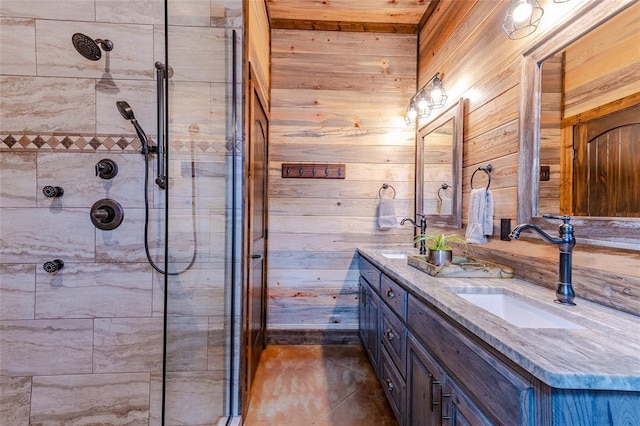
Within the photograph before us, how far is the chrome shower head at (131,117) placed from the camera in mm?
1418

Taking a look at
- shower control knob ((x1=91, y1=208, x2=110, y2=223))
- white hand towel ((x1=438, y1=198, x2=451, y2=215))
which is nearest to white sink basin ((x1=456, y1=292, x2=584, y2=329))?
white hand towel ((x1=438, y1=198, x2=451, y2=215))

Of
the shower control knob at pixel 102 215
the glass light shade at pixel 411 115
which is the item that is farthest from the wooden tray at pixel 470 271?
the shower control knob at pixel 102 215

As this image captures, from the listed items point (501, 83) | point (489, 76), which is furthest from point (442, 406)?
point (489, 76)

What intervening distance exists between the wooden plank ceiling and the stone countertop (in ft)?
7.49

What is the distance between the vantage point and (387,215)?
95.4 inches

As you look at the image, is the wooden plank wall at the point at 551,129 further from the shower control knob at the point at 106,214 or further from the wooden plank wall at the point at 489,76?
the shower control knob at the point at 106,214

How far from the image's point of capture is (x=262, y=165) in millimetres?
2209

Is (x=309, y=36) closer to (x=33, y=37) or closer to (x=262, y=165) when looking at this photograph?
(x=262, y=165)

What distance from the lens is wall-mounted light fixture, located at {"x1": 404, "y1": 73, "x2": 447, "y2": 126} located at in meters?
2.01

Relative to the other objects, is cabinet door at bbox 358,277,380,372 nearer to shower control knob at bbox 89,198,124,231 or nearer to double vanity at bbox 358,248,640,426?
double vanity at bbox 358,248,640,426

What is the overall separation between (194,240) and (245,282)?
452 mm

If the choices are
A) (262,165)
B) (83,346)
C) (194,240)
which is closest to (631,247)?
(194,240)

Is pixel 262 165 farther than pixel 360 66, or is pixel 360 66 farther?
pixel 360 66

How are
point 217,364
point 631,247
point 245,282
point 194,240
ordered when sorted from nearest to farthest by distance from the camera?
point 631,247, point 194,240, point 217,364, point 245,282
